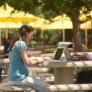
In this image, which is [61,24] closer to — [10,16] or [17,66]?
[10,16]

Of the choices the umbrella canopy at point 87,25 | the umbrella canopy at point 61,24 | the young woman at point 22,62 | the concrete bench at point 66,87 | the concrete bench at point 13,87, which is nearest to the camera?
the young woman at point 22,62

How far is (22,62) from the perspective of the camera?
290 inches

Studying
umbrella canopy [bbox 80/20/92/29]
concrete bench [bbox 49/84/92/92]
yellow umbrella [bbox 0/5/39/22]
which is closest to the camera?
concrete bench [bbox 49/84/92/92]

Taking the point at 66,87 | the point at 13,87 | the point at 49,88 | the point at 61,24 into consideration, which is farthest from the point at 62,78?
the point at 61,24

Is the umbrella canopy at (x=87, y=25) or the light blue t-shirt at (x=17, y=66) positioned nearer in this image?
the light blue t-shirt at (x=17, y=66)

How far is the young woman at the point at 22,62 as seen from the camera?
730cm

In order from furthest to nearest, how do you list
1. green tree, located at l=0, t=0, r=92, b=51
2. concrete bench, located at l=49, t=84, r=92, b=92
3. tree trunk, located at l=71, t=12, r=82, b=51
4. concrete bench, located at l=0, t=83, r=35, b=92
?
1. tree trunk, located at l=71, t=12, r=82, b=51
2. green tree, located at l=0, t=0, r=92, b=51
3. concrete bench, located at l=49, t=84, r=92, b=92
4. concrete bench, located at l=0, t=83, r=35, b=92

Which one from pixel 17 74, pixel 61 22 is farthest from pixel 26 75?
pixel 61 22

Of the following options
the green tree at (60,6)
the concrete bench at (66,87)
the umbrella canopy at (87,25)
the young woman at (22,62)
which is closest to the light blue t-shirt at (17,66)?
the young woman at (22,62)

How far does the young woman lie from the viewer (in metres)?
7.30

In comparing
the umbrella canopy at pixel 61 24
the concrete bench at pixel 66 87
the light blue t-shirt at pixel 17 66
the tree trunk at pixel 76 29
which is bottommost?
the concrete bench at pixel 66 87

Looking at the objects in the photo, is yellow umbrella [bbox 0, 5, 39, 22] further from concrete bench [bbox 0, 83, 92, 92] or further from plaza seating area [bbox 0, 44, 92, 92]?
concrete bench [bbox 0, 83, 92, 92]

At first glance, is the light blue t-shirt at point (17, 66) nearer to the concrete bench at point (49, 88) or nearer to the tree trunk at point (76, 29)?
the concrete bench at point (49, 88)

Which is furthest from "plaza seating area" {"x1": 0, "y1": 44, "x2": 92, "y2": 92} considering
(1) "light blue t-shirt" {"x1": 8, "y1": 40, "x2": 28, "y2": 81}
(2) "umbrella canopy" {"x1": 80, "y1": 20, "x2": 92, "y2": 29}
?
(2) "umbrella canopy" {"x1": 80, "y1": 20, "x2": 92, "y2": 29}
